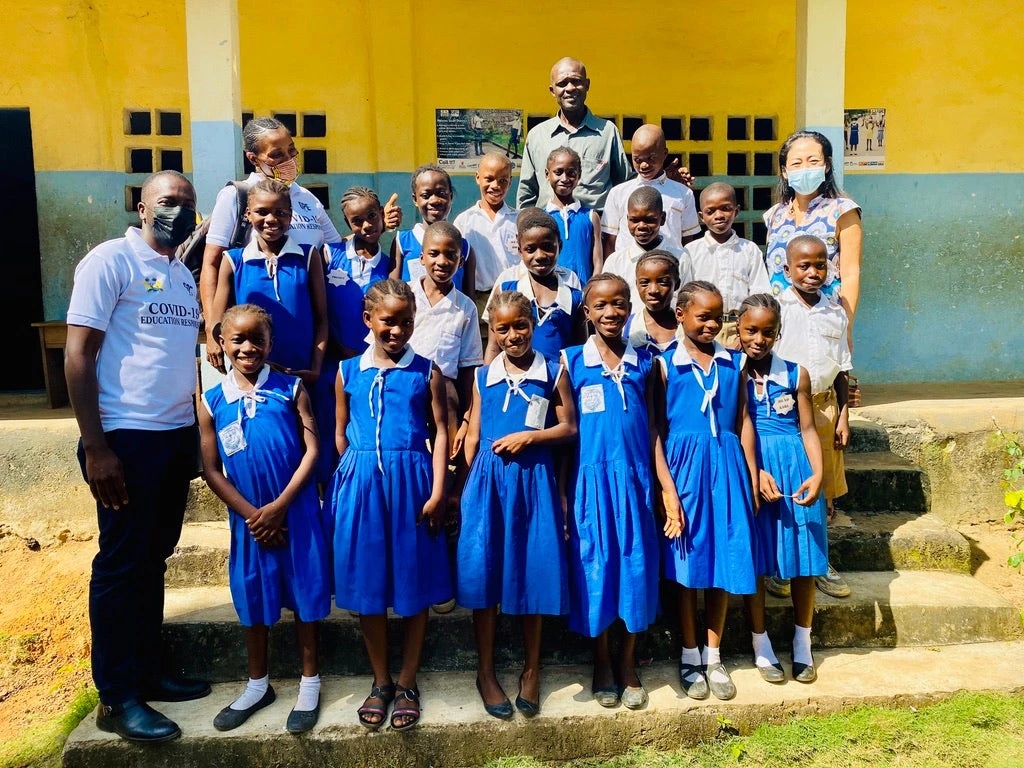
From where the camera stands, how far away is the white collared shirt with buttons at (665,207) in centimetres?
365

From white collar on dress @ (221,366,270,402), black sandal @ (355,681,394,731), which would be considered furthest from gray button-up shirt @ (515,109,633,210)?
black sandal @ (355,681,394,731)

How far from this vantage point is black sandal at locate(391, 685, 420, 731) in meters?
2.68

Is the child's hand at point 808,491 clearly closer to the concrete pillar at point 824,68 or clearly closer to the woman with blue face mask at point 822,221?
the woman with blue face mask at point 822,221

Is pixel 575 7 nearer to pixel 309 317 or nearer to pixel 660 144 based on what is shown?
pixel 660 144

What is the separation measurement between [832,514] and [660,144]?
6.17 feet

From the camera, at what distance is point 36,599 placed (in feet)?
12.9

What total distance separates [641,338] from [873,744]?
5.23ft

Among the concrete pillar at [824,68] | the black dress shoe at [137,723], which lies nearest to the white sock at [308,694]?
the black dress shoe at [137,723]

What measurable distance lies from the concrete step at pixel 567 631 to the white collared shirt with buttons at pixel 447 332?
0.97 metres

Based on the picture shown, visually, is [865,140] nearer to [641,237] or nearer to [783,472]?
[641,237]

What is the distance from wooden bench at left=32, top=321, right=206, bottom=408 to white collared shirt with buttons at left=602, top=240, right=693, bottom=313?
420cm

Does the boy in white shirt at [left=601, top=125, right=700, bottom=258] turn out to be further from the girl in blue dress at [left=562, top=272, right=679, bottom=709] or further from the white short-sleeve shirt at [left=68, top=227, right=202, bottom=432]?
the white short-sleeve shirt at [left=68, top=227, right=202, bottom=432]

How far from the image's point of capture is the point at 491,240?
11.9 ft

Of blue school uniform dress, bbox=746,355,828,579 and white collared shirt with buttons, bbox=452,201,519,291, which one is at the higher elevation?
white collared shirt with buttons, bbox=452,201,519,291
